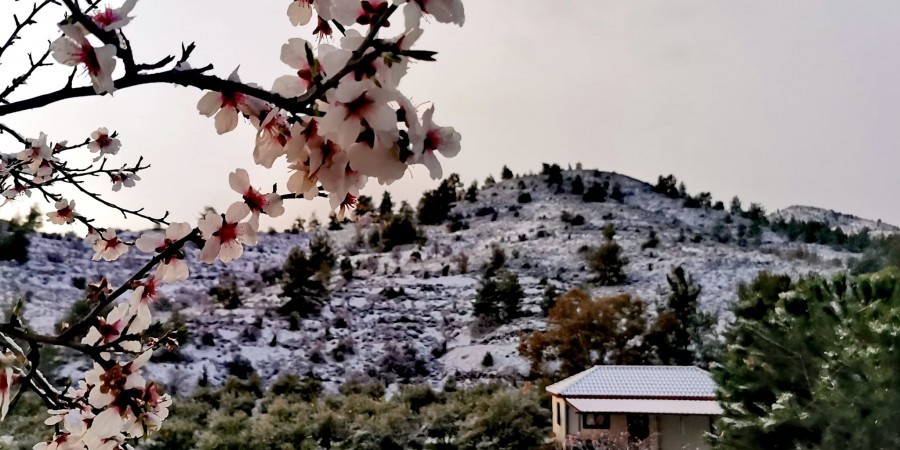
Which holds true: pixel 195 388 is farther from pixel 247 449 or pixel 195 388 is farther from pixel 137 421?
pixel 137 421

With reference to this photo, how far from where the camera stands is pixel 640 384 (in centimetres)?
790

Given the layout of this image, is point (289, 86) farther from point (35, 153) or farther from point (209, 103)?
point (35, 153)

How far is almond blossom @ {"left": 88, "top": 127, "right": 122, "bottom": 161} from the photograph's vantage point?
4.92 feet

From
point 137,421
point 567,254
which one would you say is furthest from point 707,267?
point 137,421

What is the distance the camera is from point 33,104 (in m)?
0.54

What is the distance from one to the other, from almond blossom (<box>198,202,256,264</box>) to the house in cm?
682

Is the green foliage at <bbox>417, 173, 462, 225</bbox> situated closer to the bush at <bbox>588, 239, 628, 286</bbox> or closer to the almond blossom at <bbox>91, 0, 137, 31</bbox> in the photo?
the bush at <bbox>588, 239, 628, 286</bbox>

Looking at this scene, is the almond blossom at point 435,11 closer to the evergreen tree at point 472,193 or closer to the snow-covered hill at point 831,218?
the evergreen tree at point 472,193

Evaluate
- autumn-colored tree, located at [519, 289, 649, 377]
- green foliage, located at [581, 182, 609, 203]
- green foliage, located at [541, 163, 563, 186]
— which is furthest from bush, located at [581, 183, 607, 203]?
autumn-colored tree, located at [519, 289, 649, 377]

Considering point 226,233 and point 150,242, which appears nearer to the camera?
point 226,233

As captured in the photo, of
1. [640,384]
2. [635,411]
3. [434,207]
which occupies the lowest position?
[635,411]

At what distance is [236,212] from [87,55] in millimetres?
199

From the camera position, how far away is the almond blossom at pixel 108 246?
3.82 ft

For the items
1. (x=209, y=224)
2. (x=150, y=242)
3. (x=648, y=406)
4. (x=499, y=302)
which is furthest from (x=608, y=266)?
(x=209, y=224)
